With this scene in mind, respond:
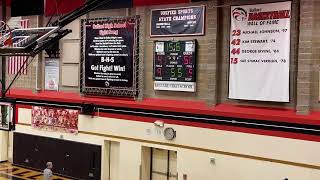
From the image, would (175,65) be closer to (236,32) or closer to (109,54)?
(236,32)

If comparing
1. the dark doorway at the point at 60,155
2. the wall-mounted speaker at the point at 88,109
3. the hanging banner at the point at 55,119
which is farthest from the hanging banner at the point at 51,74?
the wall-mounted speaker at the point at 88,109

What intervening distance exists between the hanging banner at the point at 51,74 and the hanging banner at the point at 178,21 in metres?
5.15

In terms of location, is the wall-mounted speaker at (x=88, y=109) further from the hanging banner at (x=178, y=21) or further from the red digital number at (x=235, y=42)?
the red digital number at (x=235, y=42)

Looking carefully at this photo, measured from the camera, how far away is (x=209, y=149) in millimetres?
13562

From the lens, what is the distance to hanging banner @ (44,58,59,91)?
60.1ft

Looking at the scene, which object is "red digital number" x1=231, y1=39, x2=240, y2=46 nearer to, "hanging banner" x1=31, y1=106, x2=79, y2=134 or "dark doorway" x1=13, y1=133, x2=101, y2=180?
"dark doorway" x1=13, y1=133, x2=101, y2=180

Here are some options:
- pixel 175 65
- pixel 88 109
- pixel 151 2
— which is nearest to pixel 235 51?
pixel 175 65

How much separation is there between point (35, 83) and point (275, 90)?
1082 cm

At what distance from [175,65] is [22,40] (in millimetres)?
4860

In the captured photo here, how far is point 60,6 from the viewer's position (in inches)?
699

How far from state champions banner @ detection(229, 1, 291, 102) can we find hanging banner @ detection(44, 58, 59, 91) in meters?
8.03

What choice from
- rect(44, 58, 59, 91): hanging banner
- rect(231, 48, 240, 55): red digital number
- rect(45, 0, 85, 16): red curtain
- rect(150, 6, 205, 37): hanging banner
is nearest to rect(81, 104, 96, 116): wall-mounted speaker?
rect(44, 58, 59, 91): hanging banner

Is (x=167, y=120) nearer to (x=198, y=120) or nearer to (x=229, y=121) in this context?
(x=198, y=120)

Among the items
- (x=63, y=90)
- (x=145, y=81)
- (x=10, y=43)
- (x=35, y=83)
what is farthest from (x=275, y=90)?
(x=35, y=83)
